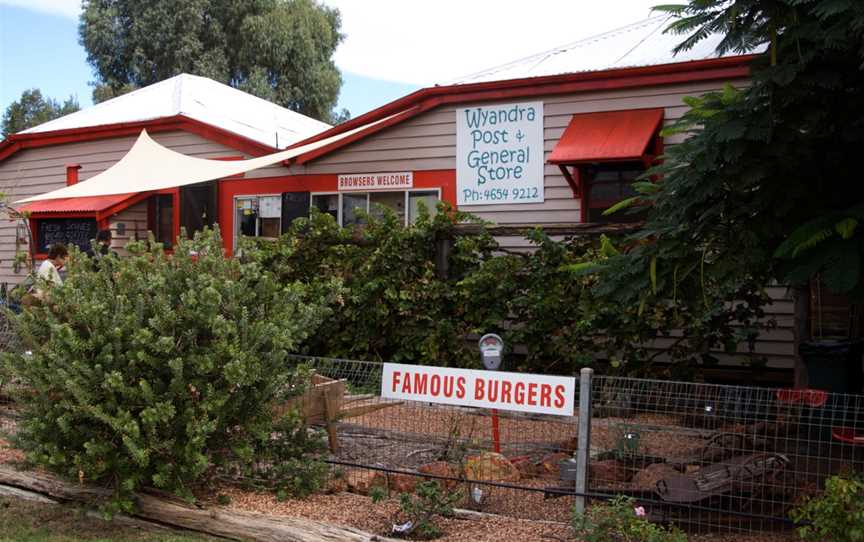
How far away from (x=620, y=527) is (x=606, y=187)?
6.96m

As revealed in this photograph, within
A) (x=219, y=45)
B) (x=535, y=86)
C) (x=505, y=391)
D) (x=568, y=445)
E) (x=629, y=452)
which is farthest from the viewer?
(x=219, y=45)

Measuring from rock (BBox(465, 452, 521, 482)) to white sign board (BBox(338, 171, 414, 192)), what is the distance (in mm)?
7091

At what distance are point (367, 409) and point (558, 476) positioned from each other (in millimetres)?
1517

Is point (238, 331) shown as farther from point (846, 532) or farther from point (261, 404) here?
point (846, 532)

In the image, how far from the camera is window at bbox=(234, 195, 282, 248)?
14.6 m

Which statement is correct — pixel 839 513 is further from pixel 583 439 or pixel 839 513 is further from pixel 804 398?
pixel 583 439

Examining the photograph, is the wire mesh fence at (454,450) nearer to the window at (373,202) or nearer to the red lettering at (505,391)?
the red lettering at (505,391)

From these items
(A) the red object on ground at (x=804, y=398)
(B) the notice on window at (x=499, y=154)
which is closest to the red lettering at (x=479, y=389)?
(A) the red object on ground at (x=804, y=398)

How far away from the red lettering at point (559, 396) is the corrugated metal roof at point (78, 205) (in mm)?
12043

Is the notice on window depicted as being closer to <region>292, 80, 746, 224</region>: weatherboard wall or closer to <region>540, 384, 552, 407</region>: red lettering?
<region>292, 80, 746, 224</region>: weatherboard wall

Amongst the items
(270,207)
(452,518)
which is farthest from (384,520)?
(270,207)

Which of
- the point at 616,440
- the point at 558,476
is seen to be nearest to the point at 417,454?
the point at 558,476

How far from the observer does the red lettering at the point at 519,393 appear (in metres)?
5.93

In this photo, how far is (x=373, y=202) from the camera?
13484 millimetres
